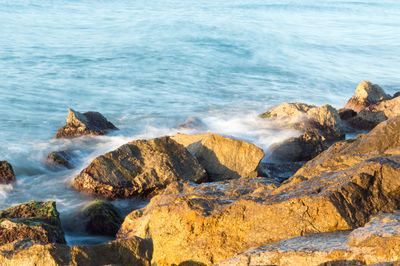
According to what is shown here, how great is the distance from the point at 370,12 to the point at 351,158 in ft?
148

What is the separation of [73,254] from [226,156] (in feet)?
14.2

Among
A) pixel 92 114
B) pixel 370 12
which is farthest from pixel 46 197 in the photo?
pixel 370 12

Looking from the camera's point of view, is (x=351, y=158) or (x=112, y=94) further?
(x=112, y=94)

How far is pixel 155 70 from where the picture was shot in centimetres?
2055

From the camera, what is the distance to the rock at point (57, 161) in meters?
8.84

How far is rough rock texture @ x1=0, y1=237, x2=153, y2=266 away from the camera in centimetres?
343

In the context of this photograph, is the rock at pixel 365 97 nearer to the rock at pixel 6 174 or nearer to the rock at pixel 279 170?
the rock at pixel 279 170

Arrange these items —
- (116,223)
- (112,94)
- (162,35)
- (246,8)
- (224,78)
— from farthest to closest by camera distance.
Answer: (246,8) < (162,35) < (224,78) < (112,94) < (116,223)

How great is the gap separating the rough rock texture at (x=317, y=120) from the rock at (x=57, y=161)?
5.10 metres

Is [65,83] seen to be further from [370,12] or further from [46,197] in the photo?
[370,12]

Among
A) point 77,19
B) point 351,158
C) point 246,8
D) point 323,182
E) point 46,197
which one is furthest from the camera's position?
point 246,8

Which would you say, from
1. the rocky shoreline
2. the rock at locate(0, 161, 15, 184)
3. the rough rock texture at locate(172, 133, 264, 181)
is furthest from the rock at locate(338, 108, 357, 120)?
the rock at locate(0, 161, 15, 184)

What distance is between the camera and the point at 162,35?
2795cm

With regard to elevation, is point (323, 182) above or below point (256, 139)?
above
